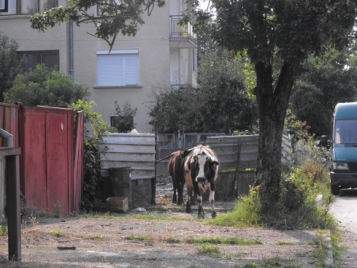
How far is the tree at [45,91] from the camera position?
24344 mm

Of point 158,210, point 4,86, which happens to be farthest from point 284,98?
point 4,86

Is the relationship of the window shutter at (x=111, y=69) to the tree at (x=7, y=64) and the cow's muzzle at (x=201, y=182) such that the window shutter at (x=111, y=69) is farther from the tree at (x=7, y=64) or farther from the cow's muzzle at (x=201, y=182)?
the cow's muzzle at (x=201, y=182)

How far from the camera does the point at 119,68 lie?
32062 mm

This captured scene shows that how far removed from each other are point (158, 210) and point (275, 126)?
17.1ft

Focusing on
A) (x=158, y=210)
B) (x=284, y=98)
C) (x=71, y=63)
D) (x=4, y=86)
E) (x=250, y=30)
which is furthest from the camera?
(x=71, y=63)

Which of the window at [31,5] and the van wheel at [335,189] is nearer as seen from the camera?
the van wheel at [335,189]

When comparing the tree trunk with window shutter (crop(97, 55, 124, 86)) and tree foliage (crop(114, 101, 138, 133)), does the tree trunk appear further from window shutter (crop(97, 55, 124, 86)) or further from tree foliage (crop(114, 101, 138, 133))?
window shutter (crop(97, 55, 124, 86))

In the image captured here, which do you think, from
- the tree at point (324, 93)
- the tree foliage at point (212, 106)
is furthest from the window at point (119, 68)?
the tree at point (324, 93)

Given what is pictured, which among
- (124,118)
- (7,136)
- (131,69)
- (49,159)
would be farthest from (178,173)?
(131,69)

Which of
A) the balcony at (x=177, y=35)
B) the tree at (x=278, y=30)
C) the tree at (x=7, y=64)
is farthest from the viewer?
the balcony at (x=177, y=35)

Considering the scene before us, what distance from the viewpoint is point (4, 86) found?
2944cm

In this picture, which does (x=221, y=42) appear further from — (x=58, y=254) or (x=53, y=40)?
(x=53, y=40)

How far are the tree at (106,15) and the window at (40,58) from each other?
Result: 17220 mm

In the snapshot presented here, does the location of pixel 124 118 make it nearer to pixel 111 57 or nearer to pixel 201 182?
pixel 111 57
